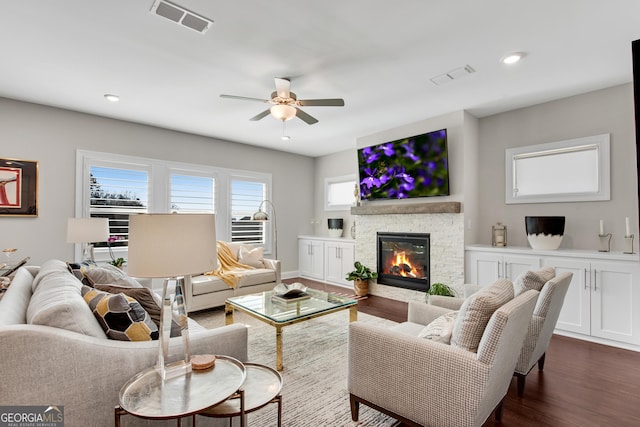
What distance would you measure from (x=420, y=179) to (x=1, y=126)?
5.32 meters

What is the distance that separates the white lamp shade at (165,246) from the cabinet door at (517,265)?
363cm

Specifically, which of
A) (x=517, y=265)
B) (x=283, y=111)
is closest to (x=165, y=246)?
(x=283, y=111)

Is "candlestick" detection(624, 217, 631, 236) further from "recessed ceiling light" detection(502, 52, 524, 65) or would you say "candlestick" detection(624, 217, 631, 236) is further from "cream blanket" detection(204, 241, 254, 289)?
"cream blanket" detection(204, 241, 254, 289)

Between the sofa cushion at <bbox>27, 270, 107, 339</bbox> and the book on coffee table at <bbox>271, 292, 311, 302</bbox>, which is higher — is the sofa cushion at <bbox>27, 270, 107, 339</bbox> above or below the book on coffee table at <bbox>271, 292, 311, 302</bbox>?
above

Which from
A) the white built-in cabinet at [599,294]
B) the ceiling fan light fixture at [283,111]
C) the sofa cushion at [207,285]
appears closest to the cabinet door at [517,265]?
the white built-in cabinet at [599,294]

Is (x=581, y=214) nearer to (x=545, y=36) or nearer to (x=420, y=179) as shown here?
(x=420, y=179)

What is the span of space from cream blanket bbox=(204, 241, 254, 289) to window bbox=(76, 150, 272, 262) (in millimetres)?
786

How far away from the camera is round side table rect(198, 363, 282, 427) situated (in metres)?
1.25

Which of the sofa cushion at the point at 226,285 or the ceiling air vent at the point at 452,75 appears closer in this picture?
the ceiling air vent at the point at 452,75

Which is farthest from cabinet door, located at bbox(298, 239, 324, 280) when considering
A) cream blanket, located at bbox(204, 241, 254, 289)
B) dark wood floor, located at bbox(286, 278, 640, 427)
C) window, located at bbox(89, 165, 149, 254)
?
dark wood floor, located at bbox(286, 278, 640, 427)

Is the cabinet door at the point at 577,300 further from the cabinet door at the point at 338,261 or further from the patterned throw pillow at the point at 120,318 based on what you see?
the patterned throw pillow at the point at 120,318

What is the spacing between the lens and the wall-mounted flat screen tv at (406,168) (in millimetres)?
4246

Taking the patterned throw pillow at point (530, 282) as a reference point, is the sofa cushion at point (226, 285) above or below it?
below

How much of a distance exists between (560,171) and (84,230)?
17.8 ft
